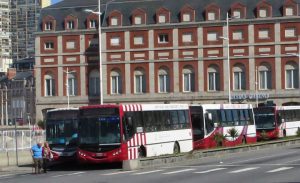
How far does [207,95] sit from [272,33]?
11525 millimetres

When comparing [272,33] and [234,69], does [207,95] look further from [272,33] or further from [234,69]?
[272,33]

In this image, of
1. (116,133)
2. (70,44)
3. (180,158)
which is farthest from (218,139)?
(70,44)

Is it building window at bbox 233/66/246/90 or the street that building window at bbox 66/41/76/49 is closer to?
building window at bbox 233/66/246/90

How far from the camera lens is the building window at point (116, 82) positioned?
99625 millimetres

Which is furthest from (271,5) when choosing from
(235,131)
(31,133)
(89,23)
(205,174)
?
(205,174)

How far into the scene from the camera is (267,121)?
194 feet

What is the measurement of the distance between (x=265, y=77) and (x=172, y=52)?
41.1ft

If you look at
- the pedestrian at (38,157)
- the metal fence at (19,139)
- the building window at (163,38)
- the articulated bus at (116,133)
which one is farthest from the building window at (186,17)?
the pedestrian at (38,157)

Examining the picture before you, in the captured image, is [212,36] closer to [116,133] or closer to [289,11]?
[289,11]

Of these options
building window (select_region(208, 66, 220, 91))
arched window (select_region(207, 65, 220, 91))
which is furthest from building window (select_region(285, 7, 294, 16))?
building window (select_region(208, 66, 220, 91))

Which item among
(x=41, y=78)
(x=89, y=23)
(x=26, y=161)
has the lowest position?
(x=26, y=161)

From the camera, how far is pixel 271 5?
311 feet

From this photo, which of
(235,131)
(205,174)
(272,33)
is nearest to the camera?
(205,174)

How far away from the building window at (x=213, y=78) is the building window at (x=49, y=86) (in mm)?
21959
